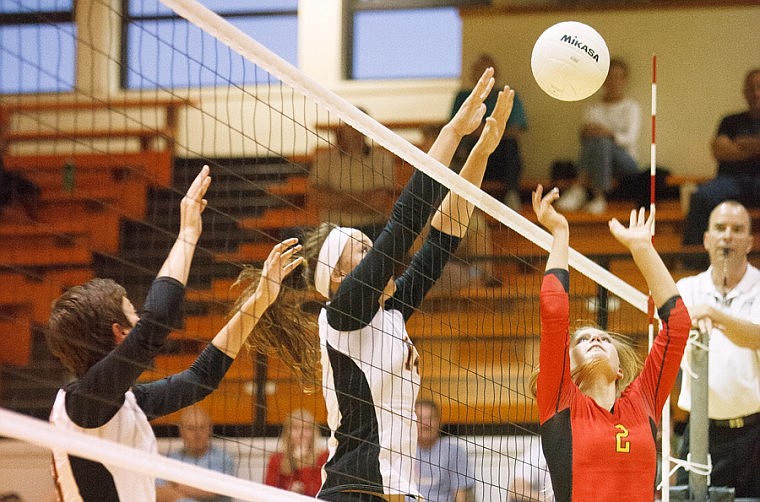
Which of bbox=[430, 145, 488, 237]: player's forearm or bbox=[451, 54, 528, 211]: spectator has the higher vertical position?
bbox=[451, 54, 528, 211]: spectator

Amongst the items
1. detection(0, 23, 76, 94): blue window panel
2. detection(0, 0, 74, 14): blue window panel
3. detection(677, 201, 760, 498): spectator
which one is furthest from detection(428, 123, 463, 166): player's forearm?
detection(0, 0, 74, 14): blue window panel

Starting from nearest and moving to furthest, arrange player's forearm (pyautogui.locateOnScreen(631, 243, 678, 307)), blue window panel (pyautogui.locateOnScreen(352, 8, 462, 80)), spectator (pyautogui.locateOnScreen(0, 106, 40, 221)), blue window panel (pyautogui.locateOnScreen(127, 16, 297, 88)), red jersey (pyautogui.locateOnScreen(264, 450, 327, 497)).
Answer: player's forearm (pyautogui.locateOnScreen(631, 243, 678, 307))
red jersey (pyautogui.locateOnScreen(264, 450, 327, 497))
spectator (pyautogui.locateOnScreen(0, 106, 40, 221))
blue window panel (pyautogui.locateOnScreen(352, 8, 462, 80))
blue window panel (pyautogui.locateOnScreen(127, 16, 297, 88))

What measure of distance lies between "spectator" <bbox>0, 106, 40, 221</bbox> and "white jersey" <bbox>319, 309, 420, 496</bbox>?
645cm

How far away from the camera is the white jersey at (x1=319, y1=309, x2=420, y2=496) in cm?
350

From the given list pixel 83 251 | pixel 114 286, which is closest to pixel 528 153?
pixel 83 251

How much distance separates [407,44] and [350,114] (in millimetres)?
8933

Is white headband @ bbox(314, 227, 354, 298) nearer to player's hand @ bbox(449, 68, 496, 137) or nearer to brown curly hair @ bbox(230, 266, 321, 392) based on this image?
brown curly hair @ bbox(230, 266, 321, 392)

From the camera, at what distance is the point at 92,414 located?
3.06m

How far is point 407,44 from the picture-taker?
12367 millimetres

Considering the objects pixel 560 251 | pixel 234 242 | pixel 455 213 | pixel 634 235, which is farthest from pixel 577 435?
pixel 234 242

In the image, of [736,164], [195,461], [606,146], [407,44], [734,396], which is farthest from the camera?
[407,44]

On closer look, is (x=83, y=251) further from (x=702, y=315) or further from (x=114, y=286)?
(x=114, y=286)

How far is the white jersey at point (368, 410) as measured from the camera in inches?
138

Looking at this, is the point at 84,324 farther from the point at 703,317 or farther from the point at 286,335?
the point at 703,317
